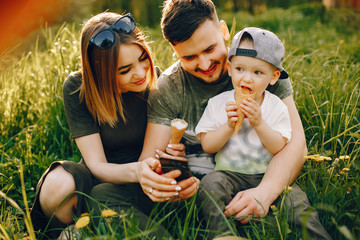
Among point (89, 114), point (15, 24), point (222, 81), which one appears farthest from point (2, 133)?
point (15, 24)

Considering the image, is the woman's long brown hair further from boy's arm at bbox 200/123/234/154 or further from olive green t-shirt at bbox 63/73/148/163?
boy's arm at bbox 200/123/234/154

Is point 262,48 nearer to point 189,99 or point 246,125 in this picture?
point 246,125

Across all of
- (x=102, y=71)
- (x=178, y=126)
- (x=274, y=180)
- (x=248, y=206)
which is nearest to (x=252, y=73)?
(x=178, y=126)

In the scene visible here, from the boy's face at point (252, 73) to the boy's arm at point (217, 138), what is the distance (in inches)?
10.1

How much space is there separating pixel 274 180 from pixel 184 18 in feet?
3.54

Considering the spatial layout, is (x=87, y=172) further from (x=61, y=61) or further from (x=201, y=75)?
(x=61, y=61)

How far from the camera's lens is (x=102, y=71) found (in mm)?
2088

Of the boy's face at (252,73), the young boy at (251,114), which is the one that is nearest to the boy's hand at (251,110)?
the young boy at (251,114)

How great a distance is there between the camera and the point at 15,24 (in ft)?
21.4

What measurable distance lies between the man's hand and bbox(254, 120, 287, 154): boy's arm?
0.26m

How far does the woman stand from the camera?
201cm

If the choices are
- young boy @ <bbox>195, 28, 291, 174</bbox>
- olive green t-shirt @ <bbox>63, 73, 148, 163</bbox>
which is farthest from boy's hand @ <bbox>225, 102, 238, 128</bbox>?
olive green t-shirt @ <bbox>63, 73, 148, 163</bbox>

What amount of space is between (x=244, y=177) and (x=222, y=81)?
2.13 feet

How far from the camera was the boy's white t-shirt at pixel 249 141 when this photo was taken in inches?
78.5
